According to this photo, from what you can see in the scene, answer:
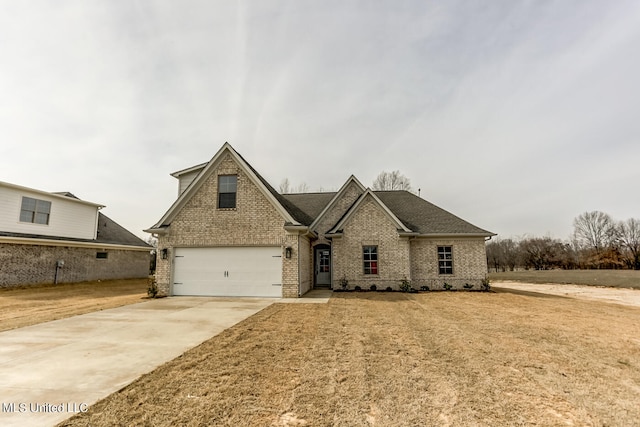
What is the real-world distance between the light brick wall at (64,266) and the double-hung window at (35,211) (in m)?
1.75

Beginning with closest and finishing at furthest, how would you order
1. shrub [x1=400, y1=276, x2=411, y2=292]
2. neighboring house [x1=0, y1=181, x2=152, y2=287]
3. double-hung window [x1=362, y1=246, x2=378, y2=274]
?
shrub [x1=400, y1=276, x2=411, y2=292] < double-hung window [x1=362, y1=246, x2=378, y2=274] < neighboring house [x1=0, y1=181, x2=152, y2=287]

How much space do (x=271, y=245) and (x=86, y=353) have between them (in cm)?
792

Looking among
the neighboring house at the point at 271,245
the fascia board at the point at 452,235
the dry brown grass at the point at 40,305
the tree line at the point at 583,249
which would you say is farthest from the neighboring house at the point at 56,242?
the tree line at the point at 583,249

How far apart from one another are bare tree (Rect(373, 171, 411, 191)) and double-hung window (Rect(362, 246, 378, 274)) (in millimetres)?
17817

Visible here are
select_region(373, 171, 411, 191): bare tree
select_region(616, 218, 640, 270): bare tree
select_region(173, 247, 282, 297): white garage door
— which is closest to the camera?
select_region(173, 247, 282, 297): white garage door

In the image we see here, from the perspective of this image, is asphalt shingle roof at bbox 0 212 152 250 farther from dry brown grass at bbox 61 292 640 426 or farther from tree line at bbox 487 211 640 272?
tree line at bbox 487 211 640 272

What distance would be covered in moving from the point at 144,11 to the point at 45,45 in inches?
122

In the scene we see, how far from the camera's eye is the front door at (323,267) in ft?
56.7

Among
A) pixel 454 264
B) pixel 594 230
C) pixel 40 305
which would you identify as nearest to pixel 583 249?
pixel 594 230

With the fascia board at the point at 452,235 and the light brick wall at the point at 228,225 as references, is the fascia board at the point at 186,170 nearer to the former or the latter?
A: the light brick wall at the point at 228,225

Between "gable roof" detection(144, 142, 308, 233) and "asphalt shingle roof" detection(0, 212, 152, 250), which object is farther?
"asphalt shingle roof" detection(0, 212, 152, 250)

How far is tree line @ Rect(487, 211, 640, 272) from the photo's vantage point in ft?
122

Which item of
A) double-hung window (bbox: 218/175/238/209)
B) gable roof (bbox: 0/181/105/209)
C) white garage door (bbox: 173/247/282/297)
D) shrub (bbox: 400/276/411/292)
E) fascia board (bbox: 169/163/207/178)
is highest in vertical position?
fascia board (bbox: 169/163/207/178)

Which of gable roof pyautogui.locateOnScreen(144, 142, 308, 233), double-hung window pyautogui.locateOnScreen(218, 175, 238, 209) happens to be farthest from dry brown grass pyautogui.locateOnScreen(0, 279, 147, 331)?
double-hung window pyautogui.locateOnScreen(218, 175, 238, 209)
